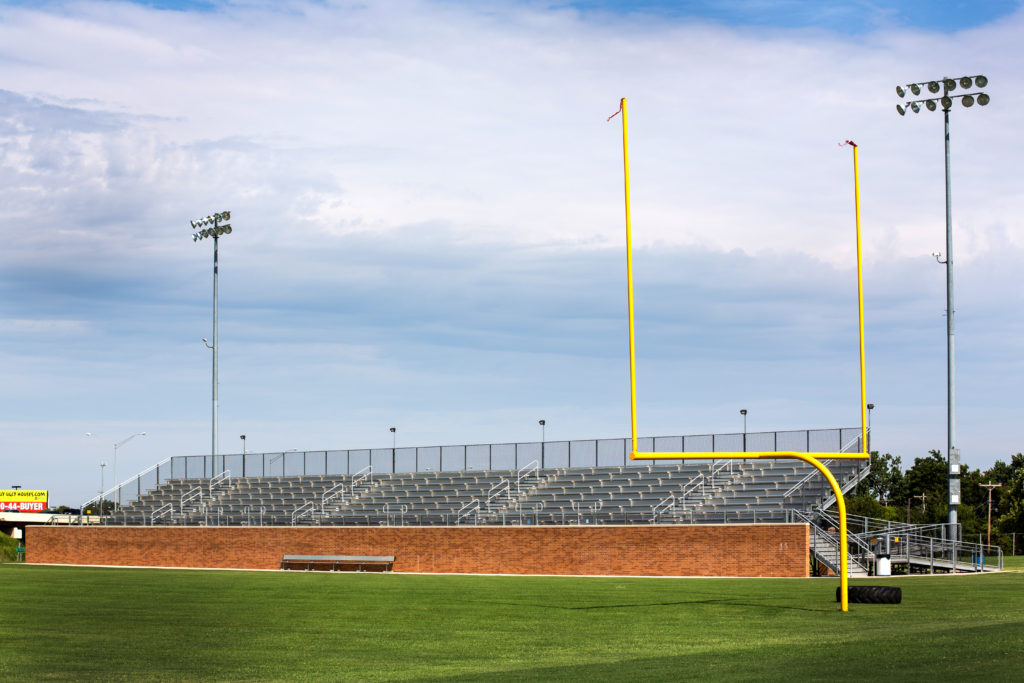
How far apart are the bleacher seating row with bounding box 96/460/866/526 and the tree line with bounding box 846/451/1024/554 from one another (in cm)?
2486

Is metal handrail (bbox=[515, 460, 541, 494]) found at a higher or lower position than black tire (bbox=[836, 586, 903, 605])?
higher

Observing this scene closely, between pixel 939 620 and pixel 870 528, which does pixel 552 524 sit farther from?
pixel 939 620

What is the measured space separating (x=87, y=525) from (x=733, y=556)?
28.4 m

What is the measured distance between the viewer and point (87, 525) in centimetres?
4916

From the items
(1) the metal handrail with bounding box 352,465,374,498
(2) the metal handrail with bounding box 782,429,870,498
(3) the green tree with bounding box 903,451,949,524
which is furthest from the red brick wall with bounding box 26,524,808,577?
(3) the green tree with bounding box 903,451,949,524

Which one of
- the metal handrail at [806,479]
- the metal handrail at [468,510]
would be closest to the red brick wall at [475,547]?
the metal handrail at [468,510]

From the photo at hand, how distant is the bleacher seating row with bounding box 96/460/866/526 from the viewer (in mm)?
35688

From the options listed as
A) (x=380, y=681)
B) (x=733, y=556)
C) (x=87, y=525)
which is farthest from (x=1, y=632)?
(x=87, y=525)

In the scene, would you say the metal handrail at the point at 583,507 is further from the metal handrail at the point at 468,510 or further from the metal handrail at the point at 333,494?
the metal handrail at the point at 333,494

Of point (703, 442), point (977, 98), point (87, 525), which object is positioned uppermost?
point (977, 98)

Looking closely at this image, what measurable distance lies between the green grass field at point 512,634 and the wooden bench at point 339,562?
13.7 m

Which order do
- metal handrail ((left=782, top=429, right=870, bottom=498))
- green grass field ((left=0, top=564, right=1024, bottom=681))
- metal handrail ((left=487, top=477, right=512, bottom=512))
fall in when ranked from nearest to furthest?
green grass field ((left=0, top=564, right=1024, bottom=681)) < metal handrail ((left=782, top=429, right=870, bottom=498)) < metal handrail ((left=487, top=477, right=512, bottom=512))

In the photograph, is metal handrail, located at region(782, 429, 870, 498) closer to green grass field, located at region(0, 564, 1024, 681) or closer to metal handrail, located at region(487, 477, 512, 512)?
green grass field, located at region(0, 564, 1024, 681)

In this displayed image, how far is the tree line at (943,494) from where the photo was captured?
67125 mm
